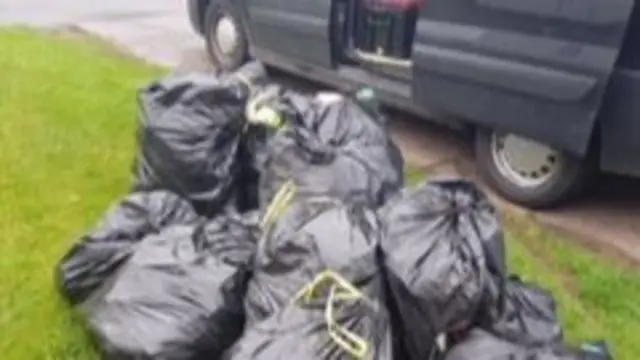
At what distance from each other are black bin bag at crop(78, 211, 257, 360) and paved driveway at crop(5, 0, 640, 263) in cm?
197

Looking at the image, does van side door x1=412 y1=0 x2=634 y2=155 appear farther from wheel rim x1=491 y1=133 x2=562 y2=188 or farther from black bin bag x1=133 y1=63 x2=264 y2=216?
black bin bag x1=133 y1=63 x2=264 y2=216

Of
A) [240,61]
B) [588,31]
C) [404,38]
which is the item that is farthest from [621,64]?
[240,61]

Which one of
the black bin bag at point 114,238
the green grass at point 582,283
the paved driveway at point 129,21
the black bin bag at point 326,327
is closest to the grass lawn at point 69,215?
the green grass at point 582,283

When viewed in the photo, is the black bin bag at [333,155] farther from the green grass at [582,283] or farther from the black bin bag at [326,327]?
the black bin bag at [326,327]

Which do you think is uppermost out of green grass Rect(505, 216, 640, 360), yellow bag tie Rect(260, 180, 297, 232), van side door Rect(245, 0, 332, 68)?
yellow bag tie Rect(260, 180, 297, 232)

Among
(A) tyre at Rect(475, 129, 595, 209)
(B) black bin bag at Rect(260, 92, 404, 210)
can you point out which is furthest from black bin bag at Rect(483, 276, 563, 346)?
(A) tyre at Rect(475, 129, 595, 209)

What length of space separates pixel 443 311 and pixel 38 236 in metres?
2.11

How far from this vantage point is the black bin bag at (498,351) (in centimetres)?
290

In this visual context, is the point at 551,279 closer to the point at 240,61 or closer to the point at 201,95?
the point at 201,95

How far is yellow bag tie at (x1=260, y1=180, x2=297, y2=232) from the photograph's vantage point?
11.6 feet

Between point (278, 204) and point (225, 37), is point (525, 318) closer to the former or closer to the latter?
point (278, 204)

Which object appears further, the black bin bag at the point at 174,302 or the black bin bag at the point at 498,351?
the black bin bag at the point at 174,302

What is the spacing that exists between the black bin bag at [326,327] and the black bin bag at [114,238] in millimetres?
839

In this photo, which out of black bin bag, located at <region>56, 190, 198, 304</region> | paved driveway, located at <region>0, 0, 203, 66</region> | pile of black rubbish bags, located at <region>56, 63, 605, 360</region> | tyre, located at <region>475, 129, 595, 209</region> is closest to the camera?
pile of black rubbish bags, located at <region>56, 63, 605, 360</region>
